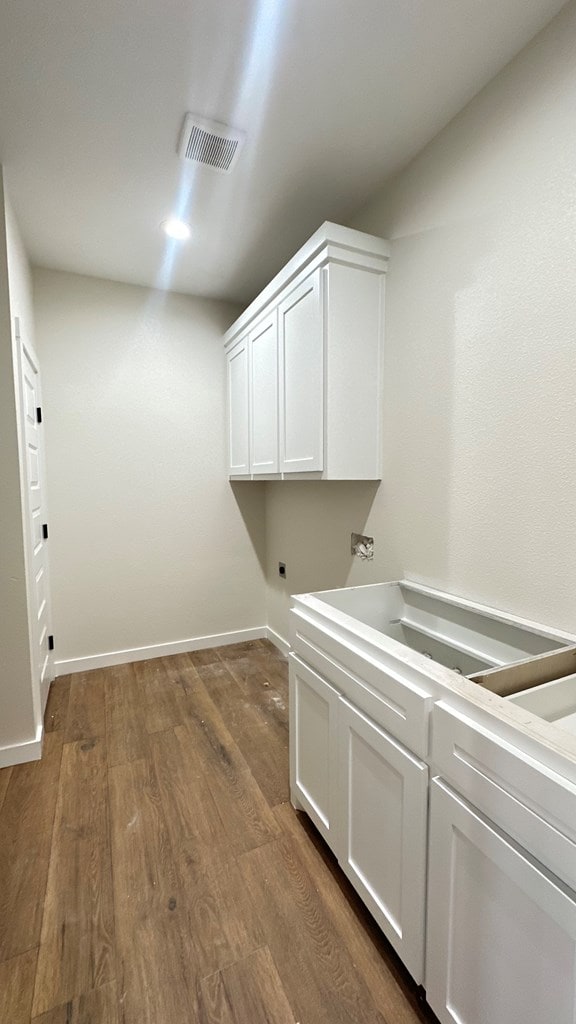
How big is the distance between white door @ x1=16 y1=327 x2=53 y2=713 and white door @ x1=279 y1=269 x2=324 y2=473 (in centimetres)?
126

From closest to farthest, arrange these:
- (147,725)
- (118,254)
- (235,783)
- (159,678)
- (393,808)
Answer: (393,808) < (235,783) < (147,725) < (118,254) < (159,678)

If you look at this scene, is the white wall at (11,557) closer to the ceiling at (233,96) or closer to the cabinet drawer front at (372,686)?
the ceiling at (233,96)

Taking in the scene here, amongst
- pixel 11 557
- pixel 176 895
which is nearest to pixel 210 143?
pixel 11 557

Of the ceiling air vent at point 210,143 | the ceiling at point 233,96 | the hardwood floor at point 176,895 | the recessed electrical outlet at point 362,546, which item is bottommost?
the hardwood floor at point 176,895

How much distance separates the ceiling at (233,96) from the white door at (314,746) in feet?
6.61

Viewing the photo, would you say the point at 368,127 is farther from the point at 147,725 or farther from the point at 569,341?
the point at 147,725

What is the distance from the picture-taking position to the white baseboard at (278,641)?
3.11 meters

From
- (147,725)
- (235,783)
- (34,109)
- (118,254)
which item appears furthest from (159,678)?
(34,109)

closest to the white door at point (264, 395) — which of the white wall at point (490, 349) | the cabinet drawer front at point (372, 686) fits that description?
the white wall at point (490, 349)

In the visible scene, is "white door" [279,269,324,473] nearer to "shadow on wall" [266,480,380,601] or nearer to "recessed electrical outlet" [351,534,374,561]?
"shadow on wall" [266,480,380,601]

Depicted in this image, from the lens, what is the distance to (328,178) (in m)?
1.82

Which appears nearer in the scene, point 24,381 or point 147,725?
point 24,381

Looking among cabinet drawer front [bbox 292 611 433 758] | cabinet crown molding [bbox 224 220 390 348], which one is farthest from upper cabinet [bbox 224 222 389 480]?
cabinet drawer front [bbox 292 611 433 758]

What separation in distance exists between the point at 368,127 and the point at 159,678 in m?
3.08
